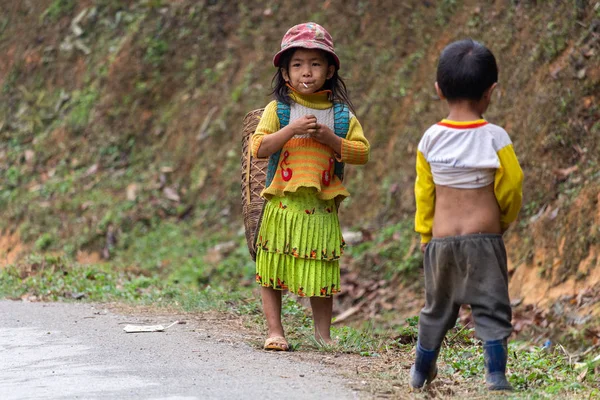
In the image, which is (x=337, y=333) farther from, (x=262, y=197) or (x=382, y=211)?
(x=382, y=211)

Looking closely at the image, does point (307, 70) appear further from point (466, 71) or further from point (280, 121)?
point (466, 71)

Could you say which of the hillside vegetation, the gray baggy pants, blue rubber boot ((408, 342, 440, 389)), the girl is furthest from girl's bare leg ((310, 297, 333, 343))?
the hillside vegetation

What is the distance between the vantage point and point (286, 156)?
5.71m

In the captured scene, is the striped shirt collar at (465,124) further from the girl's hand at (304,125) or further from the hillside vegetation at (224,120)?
the hillside vegetation at (224,120)

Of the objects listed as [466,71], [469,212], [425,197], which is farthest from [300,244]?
[466,71]

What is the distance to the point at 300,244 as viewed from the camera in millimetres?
5742

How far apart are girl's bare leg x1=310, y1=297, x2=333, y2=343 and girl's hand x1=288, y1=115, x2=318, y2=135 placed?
1.10 m

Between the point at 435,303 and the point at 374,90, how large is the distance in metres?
9.99

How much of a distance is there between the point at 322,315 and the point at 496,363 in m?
1.82

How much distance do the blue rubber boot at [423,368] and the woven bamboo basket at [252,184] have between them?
1858mm

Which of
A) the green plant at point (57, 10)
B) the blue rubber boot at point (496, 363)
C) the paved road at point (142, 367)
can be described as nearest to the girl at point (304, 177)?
the paved road at point (142, 367)

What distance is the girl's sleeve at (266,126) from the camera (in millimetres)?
5578

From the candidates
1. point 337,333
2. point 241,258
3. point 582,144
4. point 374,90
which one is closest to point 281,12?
point 374,90

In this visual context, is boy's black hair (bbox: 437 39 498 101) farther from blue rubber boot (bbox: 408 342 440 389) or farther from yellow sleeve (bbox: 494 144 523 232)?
blue rubber boot (bbox: 408 342 440 389)
